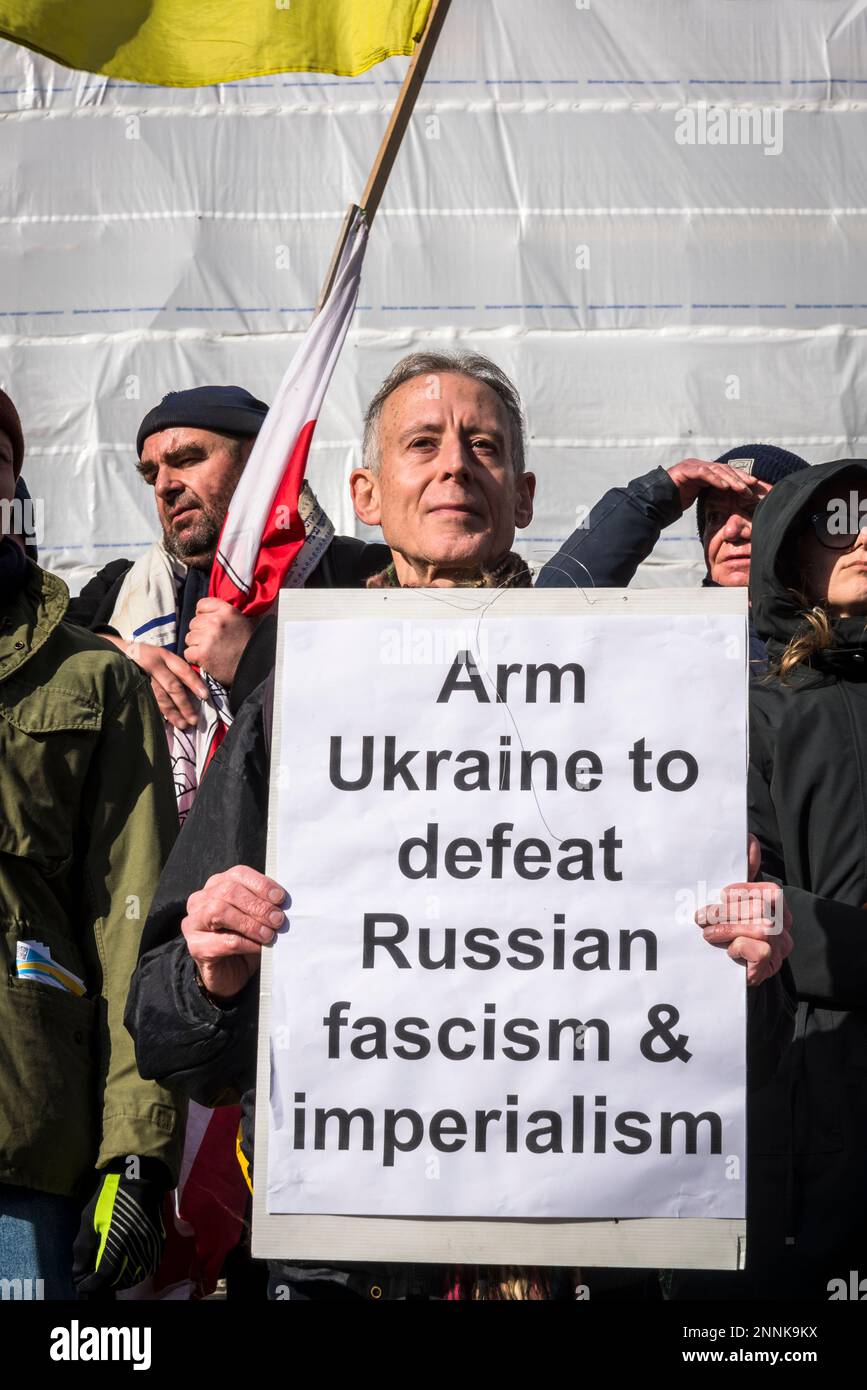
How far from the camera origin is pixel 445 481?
3.06 m

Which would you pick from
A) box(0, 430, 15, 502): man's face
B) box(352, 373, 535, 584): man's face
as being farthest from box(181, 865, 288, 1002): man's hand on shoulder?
box(0, 430, 15, 502): man's face

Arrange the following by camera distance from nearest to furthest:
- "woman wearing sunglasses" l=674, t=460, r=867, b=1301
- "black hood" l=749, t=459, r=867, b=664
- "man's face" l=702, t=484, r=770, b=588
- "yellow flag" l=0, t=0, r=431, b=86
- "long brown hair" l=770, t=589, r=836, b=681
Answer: "woman wearing sunglasses" l=674, t=460, r=867, b=1301, "long brown hair" l=770, t=589, r=836, b=681, "black hood" l=749, t=459, r=867, b=664, "yellow flag" l=0, t=0, r=431, b=86, "man's face" l=702, t=484, r=770, b=588

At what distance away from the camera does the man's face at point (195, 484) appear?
14.5ft

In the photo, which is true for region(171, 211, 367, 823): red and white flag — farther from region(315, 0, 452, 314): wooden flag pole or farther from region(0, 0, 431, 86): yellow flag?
region(0, 0, 431, 86): yellow flag

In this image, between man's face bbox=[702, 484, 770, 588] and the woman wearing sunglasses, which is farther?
man's face bbox=[702, 484, 770, 588]

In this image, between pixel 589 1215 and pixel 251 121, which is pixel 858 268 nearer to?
pixel 251 121

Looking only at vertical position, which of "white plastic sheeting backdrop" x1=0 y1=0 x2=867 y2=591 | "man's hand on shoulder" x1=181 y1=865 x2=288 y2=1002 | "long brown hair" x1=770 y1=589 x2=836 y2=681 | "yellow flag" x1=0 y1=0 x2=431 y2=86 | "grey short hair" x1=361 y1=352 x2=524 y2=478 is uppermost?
"white plastic sheeting backdrop" x1=0 y1=0 x2=867 y2=591

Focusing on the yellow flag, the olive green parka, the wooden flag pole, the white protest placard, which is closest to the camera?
the white protest placard

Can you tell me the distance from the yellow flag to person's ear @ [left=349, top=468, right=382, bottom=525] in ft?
4.36

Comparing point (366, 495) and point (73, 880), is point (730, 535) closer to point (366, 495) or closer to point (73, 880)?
point (366, 495)

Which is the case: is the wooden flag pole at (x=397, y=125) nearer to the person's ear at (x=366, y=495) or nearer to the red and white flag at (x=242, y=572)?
the red and white flag at (x=242, y=572)

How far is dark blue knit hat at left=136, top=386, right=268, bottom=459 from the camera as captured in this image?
4480 millimetres

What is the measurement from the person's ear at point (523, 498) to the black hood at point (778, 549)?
0.54 meters

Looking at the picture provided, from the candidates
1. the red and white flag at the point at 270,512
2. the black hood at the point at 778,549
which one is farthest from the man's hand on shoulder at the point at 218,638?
the black hood at the point at 778,549
